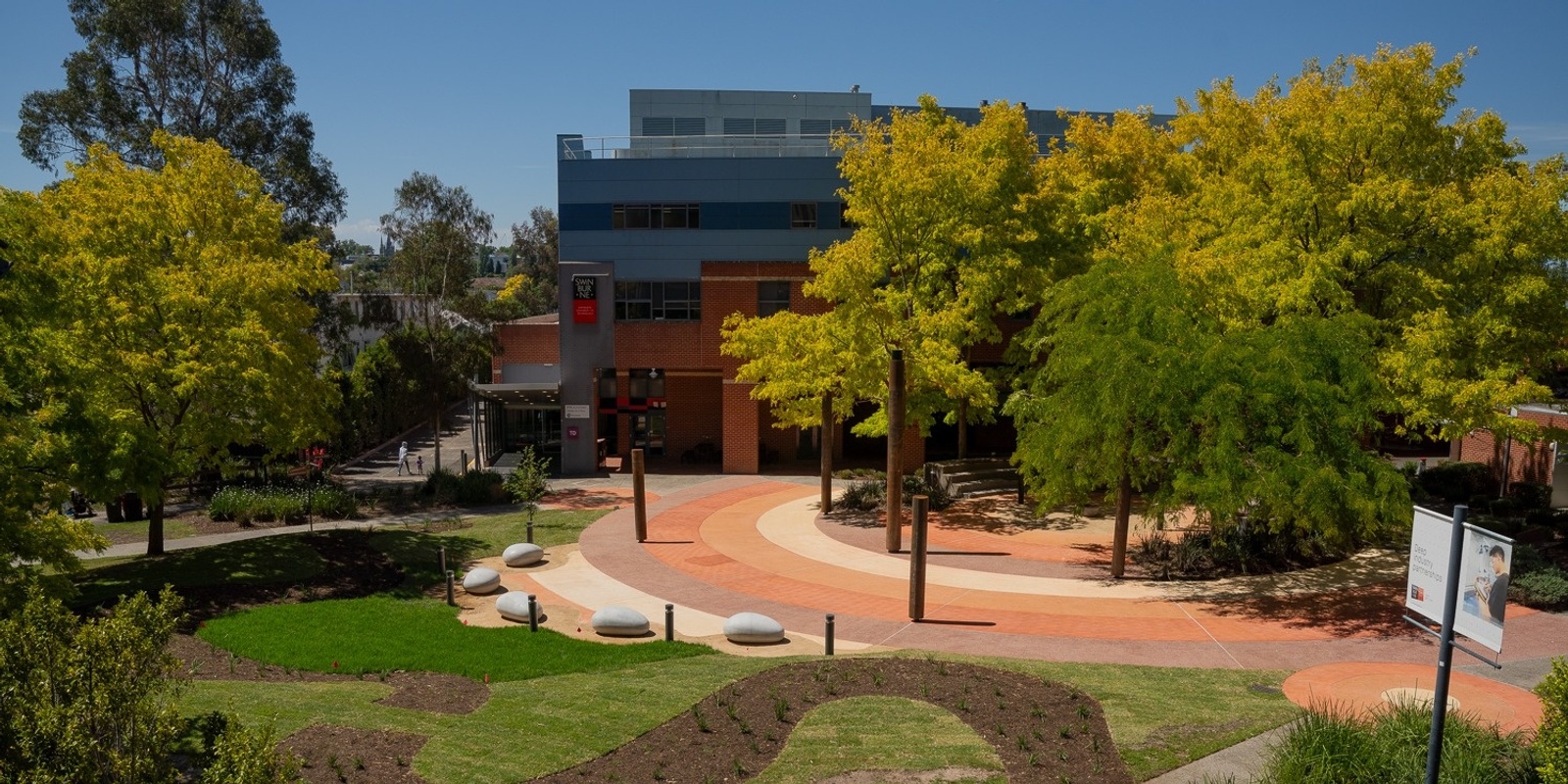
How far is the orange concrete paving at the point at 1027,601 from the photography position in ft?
59.9

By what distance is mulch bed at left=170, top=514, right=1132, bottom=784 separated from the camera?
12.3 metres

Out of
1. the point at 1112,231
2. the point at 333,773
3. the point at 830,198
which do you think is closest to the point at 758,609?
the point at 333,773

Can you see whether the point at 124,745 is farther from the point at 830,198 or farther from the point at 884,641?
the point at 830,198

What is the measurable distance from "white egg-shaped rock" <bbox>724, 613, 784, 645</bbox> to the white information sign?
38.3 ft

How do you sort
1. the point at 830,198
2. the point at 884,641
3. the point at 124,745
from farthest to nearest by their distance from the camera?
the point at 830,198, the point at 884,641, the point at 124,745

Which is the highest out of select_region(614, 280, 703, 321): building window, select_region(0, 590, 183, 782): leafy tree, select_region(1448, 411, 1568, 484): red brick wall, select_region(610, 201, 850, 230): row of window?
select_region(610, 201, 850, 230): row of window

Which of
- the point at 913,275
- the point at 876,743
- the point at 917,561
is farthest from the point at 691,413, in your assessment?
the point at 876,743

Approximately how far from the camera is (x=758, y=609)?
72.6ft

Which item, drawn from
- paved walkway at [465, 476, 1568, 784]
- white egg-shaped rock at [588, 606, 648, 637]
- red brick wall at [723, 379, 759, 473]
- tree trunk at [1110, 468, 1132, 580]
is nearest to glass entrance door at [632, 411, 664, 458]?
red brick wall at [723, 379, 759, 473]

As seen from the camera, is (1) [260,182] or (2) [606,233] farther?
(2) [606,233]

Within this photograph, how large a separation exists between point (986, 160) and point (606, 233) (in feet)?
54.9

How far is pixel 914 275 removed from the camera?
31938 millimetres

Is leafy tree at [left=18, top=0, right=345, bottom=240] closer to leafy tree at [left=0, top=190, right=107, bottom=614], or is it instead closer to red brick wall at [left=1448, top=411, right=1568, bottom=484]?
leafy tree at [left=0, top=190, right=107, bottom=614]

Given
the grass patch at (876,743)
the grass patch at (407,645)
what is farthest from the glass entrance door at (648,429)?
the grass patch at (876,743)
